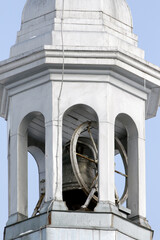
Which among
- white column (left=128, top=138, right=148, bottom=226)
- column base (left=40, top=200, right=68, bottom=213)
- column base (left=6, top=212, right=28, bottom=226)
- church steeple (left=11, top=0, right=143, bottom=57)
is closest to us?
column base (left=40, top=200, right=68, bottom=213)

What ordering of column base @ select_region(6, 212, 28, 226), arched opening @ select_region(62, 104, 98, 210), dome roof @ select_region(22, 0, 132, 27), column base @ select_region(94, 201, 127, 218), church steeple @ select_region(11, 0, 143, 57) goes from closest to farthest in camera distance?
column base @ select_region(94, 201, 127, 218)
column base @ select_region(6, 212, 28, 226)
arched opening @ select_region(62, 104, 98, 210)
church steeple @ select_region(11, 0, 143, 57)
dome roof @ select_region(22, 0, 132, 27)

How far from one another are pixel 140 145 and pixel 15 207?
407cm

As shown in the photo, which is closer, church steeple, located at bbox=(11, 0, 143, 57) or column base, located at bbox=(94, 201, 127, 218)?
column base, located at bbox=(94, 201, 127, 218)

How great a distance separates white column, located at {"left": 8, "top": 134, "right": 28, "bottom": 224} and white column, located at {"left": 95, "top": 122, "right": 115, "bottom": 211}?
8.28 feet

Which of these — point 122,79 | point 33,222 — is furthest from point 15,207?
point 122,79

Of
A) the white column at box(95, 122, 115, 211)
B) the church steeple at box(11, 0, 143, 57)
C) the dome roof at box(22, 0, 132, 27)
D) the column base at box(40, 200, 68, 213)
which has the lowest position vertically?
the column base at box(40, 200, 68, 213)

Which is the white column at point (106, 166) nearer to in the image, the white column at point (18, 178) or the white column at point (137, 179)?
the white column at point (137, 179)

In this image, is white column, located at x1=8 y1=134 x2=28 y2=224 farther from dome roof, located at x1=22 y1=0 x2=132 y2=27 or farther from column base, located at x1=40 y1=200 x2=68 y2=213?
dome roof, located at x1=22 y1=0 x2=132 y2=27

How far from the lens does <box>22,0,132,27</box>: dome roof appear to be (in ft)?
178

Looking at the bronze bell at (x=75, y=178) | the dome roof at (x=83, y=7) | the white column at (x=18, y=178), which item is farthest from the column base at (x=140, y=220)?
the dome roof at (x=83, y=7)

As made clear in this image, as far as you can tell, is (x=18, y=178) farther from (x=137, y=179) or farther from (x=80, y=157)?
(x=137, y=179)

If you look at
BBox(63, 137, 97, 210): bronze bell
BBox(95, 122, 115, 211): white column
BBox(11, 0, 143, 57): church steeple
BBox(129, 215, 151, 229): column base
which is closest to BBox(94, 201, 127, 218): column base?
BBox(95, 122, 115, 211): white column

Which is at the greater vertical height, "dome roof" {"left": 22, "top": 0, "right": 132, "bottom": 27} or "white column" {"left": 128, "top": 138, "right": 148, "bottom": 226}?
"dome roof" {"left": 22, "top": 0, "right": 132, "bottom": 27}

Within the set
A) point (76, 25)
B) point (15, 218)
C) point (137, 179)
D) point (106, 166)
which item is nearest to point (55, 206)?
point (15, 218)
